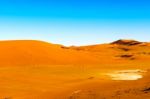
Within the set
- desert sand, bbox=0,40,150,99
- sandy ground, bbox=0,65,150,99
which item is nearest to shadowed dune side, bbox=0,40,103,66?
desert sand, bbox=0,40,150,99

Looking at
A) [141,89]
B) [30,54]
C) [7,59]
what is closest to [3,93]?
[141,89]

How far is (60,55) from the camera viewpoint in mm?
55031

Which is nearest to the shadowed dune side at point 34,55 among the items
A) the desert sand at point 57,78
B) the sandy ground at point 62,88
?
the desert sand at point 57,78

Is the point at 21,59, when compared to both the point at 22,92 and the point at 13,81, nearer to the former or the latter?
the point at 13,81

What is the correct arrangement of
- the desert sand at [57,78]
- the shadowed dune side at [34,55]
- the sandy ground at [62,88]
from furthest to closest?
1. the shadowed dune side at [34,55]
2. the desert sand at [57,78]
3. the sandy ground at [62,88]

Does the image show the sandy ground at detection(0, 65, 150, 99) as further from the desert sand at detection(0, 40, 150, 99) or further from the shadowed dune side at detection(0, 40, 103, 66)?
the shadowed dune side at detection(0, 40, 103, 66)

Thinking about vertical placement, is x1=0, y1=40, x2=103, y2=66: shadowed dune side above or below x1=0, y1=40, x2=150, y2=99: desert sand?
above

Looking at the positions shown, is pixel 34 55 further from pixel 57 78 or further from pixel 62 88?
pixel 62 88

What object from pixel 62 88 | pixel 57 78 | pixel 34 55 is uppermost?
pixel 34 55

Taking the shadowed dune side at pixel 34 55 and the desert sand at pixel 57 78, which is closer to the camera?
the desert sand at pixel 57 78

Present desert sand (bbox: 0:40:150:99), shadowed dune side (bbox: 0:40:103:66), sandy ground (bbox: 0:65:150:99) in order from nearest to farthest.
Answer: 1. sandy ground (bbox: 0:65:150:99)
2. desert sand (bbox: 0:40:150:99)
3. shadowed dune side (bbox: 0:40:103:66)

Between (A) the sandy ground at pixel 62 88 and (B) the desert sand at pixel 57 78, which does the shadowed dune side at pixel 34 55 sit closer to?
(B) the desert sand at pixel 57 78

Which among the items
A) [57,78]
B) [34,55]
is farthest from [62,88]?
[34,55]

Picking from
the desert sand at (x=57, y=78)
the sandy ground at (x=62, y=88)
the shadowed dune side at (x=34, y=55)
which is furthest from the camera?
the shadowed dune side at (x=34, y=55)
